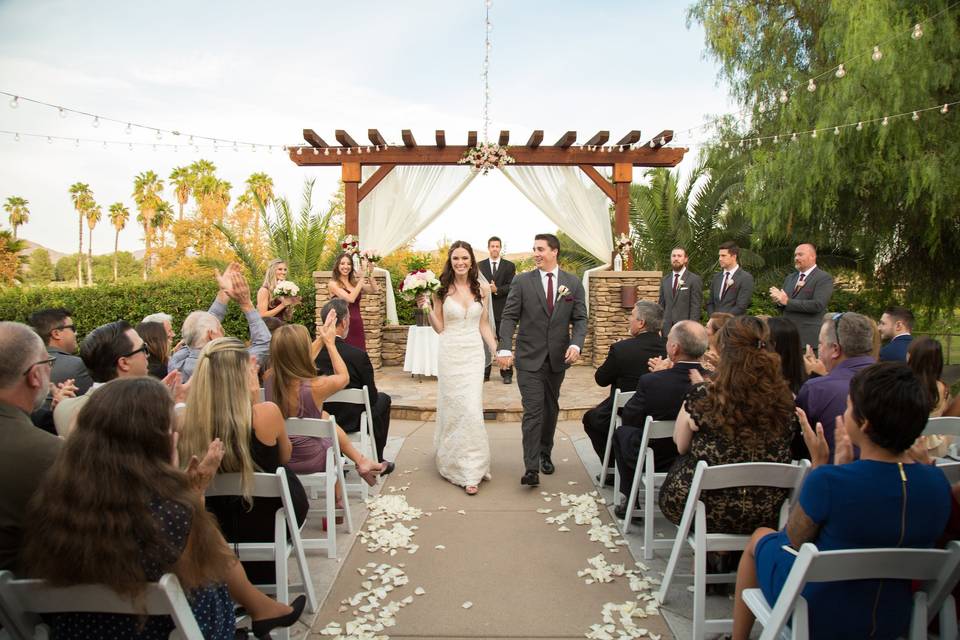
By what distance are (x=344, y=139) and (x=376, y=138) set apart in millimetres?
504

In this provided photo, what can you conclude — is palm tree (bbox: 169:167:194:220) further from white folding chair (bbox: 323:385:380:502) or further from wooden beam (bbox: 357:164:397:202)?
white folding chair (bbox: 323:385:380:502)

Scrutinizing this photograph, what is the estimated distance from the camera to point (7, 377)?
2098 mm

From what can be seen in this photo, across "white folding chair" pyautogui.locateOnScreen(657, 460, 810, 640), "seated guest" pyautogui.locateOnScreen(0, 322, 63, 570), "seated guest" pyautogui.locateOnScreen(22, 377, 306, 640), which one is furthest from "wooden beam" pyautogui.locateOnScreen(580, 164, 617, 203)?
"seated guest" pyautogui.locateOnScreen(22, 377, 306, 640)

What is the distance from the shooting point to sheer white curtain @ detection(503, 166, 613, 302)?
10789mm

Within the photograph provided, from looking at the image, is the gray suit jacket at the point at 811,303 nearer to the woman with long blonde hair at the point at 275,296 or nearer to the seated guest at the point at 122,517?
the woman with long blonde hair at the point at 275,296

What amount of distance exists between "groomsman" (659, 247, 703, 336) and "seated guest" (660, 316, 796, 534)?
524 cm

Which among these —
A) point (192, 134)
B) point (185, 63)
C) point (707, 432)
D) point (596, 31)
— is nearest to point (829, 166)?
point (596, 31)

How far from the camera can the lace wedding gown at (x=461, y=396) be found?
4949 mm

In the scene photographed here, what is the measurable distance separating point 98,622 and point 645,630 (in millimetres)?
2165

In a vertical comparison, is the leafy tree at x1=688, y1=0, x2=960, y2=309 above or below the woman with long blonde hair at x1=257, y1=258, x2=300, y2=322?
above

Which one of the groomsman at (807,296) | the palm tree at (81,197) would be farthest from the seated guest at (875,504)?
the palm tree at (81,197)

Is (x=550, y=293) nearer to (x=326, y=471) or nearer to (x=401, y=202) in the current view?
(x=326, y=471)

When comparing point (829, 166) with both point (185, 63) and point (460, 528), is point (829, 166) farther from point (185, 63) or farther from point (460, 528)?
point (185, 63)

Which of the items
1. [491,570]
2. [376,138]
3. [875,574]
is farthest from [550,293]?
[376,138]
